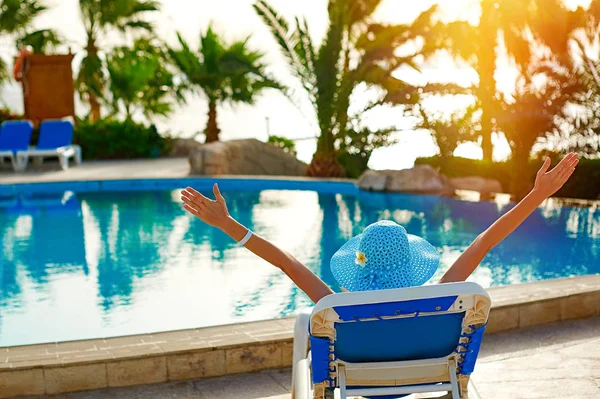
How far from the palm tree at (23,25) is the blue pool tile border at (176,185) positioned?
7.78 m

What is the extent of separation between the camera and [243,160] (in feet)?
52.8

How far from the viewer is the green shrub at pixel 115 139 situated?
1792 cm

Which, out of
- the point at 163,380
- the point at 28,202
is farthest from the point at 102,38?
the point at 163,380

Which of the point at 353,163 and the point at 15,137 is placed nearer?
the point at 353,163

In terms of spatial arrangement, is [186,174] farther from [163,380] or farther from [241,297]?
[163,380]

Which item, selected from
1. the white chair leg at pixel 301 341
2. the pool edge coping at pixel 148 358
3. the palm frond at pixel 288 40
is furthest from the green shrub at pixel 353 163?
the white chair leg at pixel 301 341

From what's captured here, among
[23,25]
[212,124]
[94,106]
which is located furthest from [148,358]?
[94,106]

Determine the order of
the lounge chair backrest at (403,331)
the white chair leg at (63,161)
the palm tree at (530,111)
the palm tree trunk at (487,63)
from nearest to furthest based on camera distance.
A: the lounge chair backrest at (403,331) → the palm tree at (530,111) → the palm tree trunk at (487,63) → the white chair leg at (63,161)

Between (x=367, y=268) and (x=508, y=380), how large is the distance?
62.5 inches

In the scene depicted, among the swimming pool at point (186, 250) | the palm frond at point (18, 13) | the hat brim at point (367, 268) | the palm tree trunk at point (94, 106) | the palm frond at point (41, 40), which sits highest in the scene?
the palm frond at point (18, 13)

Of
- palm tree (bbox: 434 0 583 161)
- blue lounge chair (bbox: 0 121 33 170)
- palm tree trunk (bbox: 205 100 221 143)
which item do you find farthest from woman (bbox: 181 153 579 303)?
palm tree trunk (bbox: 205 100 221 143)

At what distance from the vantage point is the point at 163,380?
366 centimetres

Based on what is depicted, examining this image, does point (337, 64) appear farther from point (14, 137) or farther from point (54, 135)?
point (14, 137)

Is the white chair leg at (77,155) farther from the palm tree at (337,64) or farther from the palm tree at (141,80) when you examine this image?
the palm tree at (337,64)
